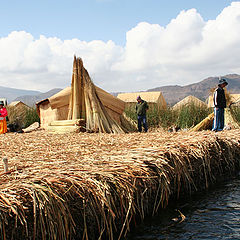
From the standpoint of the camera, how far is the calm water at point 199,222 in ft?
10.0

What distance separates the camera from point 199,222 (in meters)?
3.35

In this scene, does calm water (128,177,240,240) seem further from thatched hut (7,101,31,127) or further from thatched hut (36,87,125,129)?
thatched hut (7,101,31,127)

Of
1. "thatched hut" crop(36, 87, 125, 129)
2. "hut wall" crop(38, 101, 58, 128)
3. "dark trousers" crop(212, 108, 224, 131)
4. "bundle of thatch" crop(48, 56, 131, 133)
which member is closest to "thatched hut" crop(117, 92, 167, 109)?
"hut wall" crop(38, 101, 58, 128)

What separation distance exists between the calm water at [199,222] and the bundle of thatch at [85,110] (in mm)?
4656

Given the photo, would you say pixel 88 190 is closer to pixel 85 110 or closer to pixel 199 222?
pixel 199 222

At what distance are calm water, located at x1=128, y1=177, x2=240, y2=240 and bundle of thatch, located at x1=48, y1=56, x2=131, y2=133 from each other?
4656mm

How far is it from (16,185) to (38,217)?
30 cm

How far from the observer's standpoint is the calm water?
3.05m

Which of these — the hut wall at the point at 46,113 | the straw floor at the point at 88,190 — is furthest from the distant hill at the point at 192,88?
the straw floor at the point at 88,190

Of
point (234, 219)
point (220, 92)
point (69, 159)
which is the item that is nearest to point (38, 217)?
point (69, 159)

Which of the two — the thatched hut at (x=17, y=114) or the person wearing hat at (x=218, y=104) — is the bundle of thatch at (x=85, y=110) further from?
the thatched hut at (x=17, y=114)

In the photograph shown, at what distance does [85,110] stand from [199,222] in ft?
21.3

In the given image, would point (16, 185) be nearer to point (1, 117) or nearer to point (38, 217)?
point (38, 217)

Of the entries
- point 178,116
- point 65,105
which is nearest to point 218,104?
point 178,116
